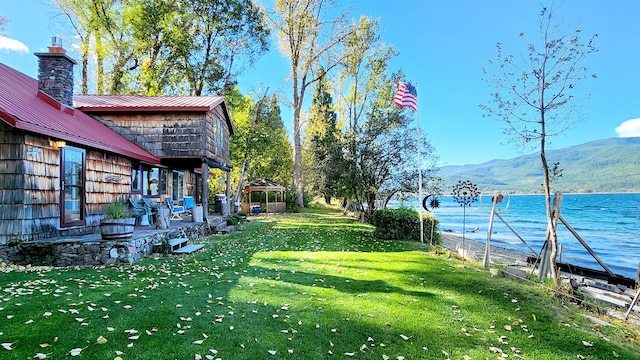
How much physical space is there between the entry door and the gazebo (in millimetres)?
16070

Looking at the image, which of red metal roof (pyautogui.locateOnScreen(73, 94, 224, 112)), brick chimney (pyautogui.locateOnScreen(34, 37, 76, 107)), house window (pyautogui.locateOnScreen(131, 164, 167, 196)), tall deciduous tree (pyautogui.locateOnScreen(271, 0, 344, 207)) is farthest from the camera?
tall deciduous tree (pyautogui.locateOnScreen(271, 0, 344, 207))

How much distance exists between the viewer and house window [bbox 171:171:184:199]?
1491 centimetres

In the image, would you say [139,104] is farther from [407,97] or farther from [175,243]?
[407,97]

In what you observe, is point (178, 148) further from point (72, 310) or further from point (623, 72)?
point (623, 72)

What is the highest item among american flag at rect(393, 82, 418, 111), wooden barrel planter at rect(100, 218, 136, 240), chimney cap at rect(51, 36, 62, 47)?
chimney cap at rect(51, 36, 62, 47)

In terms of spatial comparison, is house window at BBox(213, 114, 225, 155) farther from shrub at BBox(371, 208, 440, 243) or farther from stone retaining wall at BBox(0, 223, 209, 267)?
shrub at BBox(371, 208, 440, 243)

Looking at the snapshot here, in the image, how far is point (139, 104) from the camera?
39.0 feet

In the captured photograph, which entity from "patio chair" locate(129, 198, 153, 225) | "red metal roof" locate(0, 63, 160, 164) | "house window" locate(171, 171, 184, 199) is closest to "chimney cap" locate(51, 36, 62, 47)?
"red metal roof" locate(0, 63, 160, 164)

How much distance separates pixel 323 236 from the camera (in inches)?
482

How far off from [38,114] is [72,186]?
1747 mm

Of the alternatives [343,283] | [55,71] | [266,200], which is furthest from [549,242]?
[266,200]

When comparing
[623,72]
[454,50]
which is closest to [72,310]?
[623,72]

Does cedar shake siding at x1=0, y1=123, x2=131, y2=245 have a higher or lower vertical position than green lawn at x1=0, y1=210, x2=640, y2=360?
higher

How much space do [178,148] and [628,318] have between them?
1242 cm
